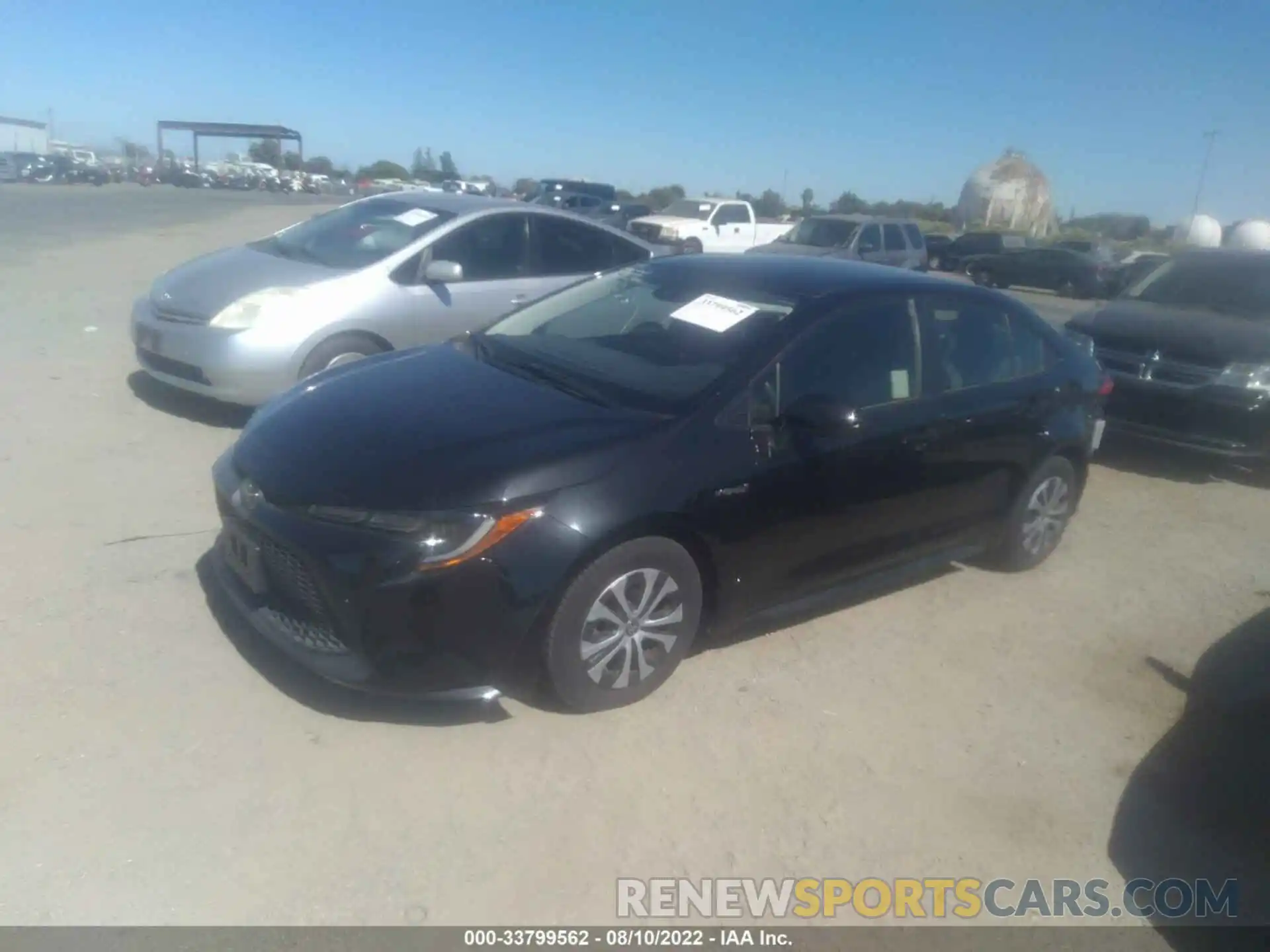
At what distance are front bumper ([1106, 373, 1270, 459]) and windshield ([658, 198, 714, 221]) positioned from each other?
1827cm

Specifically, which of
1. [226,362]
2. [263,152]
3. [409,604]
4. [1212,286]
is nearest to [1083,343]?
[1212,286]

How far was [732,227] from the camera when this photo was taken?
2467cm

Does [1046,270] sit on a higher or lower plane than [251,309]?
higher

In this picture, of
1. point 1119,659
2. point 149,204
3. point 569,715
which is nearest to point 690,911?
point 569,715

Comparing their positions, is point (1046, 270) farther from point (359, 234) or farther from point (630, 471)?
point (630, 471)

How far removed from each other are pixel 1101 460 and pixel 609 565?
Result: 20.0 ft

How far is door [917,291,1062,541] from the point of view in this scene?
452cm

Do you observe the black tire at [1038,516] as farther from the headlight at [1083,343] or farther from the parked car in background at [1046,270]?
the parked car in background at [1046,270]

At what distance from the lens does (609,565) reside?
11.0ft

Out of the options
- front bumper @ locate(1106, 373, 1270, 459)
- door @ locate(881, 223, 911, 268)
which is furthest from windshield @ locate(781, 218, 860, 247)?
front bumper @ locate(1106, 373, 1270, 459)

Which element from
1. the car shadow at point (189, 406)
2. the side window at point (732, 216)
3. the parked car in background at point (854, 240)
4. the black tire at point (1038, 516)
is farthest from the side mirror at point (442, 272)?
the side window at point (732, 216)

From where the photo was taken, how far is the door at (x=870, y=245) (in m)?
18.2

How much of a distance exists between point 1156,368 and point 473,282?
17.2 ft

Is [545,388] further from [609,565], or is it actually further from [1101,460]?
[1101,460]
